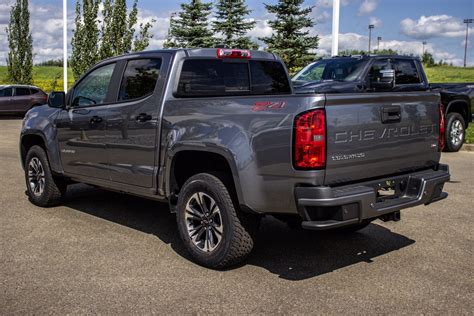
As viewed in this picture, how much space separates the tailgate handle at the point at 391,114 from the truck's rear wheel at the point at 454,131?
29.1 feet

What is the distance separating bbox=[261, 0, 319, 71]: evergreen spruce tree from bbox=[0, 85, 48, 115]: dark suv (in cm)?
1405

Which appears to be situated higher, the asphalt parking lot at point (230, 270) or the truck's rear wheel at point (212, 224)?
the truck's rear wheel at point (212, 224)

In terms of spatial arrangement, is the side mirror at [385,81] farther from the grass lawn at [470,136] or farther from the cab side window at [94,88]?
the cab side window at [94,88]

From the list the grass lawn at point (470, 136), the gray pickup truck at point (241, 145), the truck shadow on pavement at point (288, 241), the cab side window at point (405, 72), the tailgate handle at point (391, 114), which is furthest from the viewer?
the grass lawn at point (470, 136)

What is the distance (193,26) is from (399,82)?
2714 centimetres

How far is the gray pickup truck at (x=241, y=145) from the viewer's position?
4.12 m

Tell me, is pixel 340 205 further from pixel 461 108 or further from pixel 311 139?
pixel 461 108

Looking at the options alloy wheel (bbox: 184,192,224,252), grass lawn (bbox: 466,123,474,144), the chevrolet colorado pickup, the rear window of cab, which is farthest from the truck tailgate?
grass lawn (bbox: 466,123,474,144)

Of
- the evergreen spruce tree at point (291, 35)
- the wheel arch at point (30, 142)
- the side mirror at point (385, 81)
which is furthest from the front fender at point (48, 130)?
the evergreen spruce tree at point (291, 35)

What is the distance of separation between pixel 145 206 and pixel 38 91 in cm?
2142

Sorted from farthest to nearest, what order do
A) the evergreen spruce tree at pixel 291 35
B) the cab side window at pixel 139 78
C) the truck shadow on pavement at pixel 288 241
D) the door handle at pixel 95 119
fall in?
the evergreen spruce tree at pixel 291 35 < the door handle at pixel 95 119 < the cab side window at pixel 139 78 < the truck shadow on pavement at pixel 288 241

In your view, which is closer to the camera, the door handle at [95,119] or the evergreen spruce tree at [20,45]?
the door handle at [95,119]

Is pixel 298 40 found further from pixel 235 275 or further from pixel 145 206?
pixel 235 275

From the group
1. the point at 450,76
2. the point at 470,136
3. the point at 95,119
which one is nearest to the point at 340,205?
the point at 95,119
